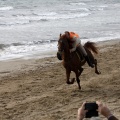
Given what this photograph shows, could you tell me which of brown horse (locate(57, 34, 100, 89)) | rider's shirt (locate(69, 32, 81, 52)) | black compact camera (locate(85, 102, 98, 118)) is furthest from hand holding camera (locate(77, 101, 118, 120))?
rider's shirt (locate(69, 32, 81, 52))

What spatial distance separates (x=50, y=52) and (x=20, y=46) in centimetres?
202

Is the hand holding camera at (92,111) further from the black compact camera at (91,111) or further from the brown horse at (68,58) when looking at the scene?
the brown horse at (68,58)

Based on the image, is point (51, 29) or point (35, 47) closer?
point (35, 47)

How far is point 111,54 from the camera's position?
1386 centimetres

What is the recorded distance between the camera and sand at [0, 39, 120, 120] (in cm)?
784

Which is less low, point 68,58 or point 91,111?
point 91,111

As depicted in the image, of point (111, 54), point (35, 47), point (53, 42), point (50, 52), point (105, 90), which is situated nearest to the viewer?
point (105, 90)

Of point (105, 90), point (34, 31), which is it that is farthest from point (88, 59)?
point (34, 31)

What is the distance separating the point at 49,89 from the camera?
9.62 meters

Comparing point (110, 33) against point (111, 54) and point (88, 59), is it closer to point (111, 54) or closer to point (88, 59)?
point (111, 54)

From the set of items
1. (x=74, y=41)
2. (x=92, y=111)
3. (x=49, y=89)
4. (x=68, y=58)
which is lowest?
(x=49, y=89)

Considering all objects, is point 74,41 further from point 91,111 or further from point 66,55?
point 91,111

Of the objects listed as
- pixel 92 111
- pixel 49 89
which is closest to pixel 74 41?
pixel 49 89

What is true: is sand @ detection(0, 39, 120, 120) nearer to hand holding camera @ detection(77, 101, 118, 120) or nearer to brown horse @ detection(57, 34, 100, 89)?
brown horse @ detection(57, 34, 100, 89)
